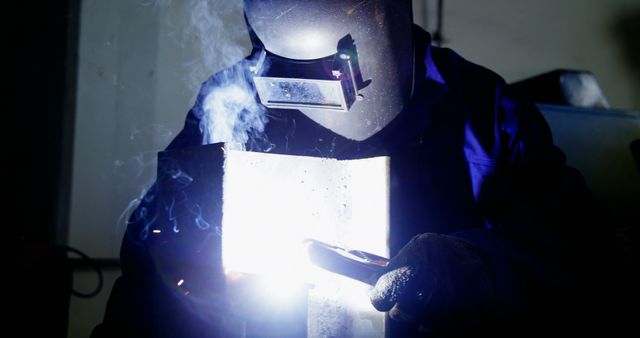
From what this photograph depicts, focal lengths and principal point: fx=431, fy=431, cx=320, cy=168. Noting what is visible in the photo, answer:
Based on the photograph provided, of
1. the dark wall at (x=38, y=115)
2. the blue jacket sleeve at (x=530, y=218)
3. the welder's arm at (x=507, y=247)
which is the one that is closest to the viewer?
the welder's arm at (x=507, y=247)

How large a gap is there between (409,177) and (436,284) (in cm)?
37

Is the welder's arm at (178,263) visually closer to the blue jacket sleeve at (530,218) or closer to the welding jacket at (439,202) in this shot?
the welding jacket at (439,202)

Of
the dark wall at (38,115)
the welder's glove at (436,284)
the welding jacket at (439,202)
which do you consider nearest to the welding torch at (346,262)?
the welder's glove at (436,284)

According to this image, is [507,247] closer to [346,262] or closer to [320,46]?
[346,262]

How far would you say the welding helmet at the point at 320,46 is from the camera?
2.53 ft

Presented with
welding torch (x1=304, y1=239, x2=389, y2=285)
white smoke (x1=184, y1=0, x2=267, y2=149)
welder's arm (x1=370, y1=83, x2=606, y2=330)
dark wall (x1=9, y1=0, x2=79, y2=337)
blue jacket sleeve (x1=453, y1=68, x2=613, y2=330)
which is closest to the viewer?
welding torch (x1=304, y1=239, x2=389, y2=285)

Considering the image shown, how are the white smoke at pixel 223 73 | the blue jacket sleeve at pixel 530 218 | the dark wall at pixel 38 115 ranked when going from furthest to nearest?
the dark wall at pixel 38 115
the white smoke at pixel 223 73
the blue jacket sleeve at pixel 530 218

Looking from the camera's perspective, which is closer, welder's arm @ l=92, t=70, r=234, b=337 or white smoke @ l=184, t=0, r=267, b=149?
welder's arm @ l=92, t=70, r=234, b=337

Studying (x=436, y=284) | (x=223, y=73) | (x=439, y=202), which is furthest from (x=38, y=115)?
(x=436, y=284)

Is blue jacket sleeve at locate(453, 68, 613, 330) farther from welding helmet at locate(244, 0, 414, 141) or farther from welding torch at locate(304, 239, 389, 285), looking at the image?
welding helmet at locate(244, 0, 414, 141)

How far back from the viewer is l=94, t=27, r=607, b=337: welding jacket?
0.78 meters

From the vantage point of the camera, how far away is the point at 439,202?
3.69 feet

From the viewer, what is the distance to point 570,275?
0.94m

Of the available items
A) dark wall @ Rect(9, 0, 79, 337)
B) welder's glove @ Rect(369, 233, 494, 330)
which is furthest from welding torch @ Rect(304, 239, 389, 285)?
dark wall @ Rect(9, 0, 79, 337)
